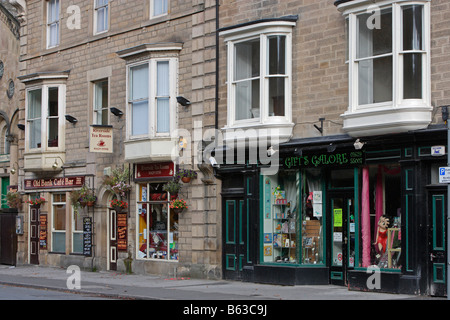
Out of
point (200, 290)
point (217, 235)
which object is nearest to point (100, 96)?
point (217, 235)

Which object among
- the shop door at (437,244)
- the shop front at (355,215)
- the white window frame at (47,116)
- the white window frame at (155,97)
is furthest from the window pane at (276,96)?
the white window frame at (47,116)

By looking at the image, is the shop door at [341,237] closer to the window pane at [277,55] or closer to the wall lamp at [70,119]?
the window pane at [277,55]

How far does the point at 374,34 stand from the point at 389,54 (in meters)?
0.84

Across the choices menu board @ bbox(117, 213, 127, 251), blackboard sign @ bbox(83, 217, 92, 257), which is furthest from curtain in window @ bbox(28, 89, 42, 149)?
menu board @ bbox(117, 213, 127, 251)

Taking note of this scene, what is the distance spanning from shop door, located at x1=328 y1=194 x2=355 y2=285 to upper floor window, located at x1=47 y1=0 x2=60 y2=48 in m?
13.8

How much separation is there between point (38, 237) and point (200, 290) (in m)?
11.3

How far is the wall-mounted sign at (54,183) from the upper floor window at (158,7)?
20.8 ft

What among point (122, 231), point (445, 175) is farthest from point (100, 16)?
point (445, 175)

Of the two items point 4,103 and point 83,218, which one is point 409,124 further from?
point 4,103

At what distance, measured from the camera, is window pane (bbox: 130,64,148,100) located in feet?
74.3

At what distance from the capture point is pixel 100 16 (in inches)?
993

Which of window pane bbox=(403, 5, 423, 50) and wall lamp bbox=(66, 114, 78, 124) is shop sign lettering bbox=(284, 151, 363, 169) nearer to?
window pane bbox=(403, 5, 423, 50)

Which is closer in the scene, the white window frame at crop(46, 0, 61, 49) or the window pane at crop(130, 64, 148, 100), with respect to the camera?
the window pane at crop(130, 64, 148, 100)

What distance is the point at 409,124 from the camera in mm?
15805
